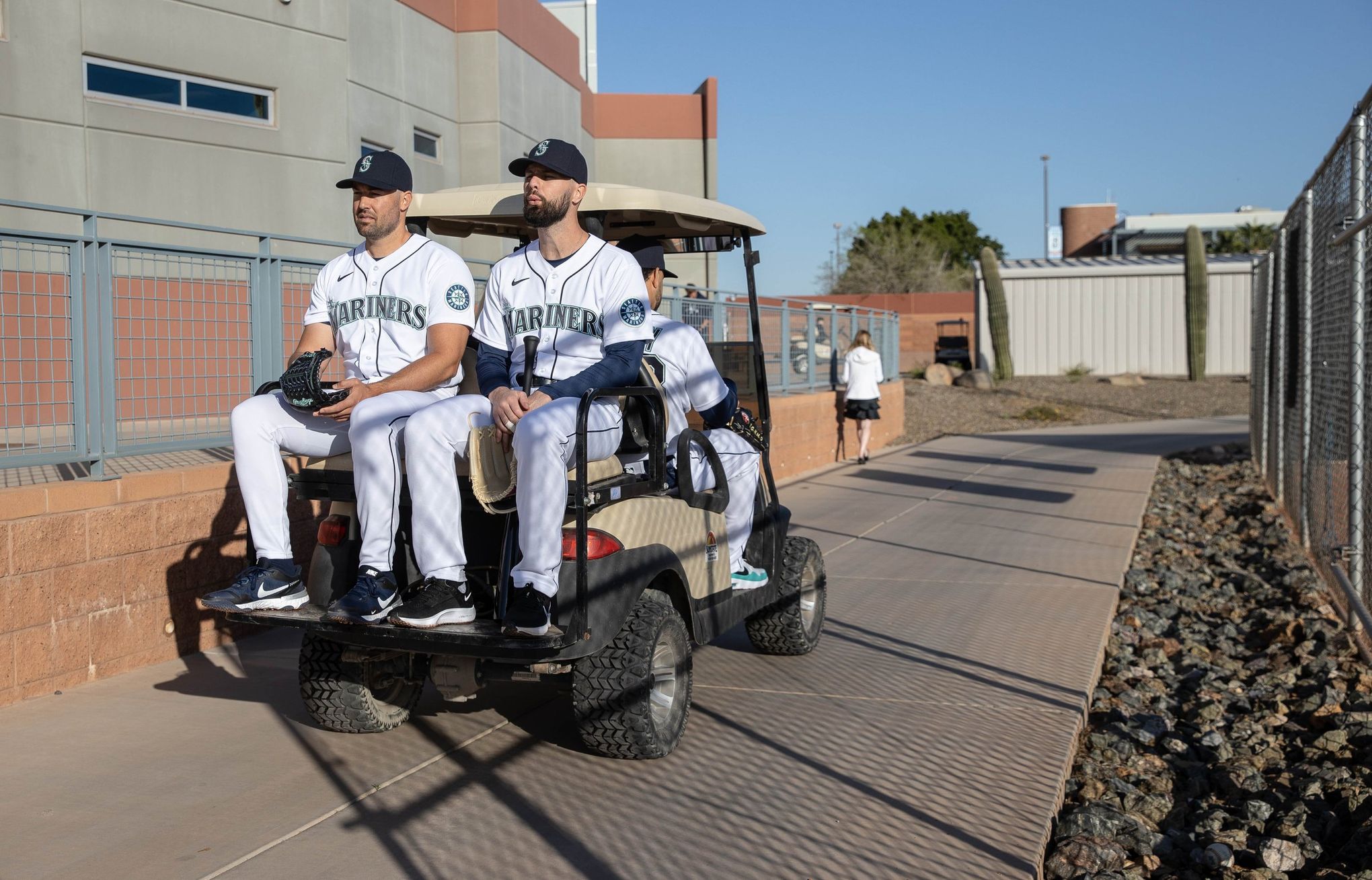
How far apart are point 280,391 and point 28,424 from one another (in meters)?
1.51

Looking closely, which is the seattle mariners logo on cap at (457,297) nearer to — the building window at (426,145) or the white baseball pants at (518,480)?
the white baseball pants at (518,480)

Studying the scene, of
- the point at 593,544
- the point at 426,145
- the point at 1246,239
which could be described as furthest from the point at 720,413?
the point at 1246,239

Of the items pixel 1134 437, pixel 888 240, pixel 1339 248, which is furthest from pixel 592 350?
pixel 888 240

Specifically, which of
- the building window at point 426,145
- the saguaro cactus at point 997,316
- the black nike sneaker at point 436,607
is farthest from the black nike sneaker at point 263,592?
the saguaro cactus at point 997,316

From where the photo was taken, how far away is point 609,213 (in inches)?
227

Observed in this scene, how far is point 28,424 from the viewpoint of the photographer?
17.7 ft

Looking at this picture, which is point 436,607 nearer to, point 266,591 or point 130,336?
point 266,591

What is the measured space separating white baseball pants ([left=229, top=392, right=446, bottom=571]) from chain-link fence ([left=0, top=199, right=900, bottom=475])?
128 cm

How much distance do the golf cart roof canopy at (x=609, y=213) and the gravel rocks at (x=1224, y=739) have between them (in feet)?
9.15

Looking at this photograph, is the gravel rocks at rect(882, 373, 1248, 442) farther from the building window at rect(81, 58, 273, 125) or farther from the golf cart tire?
the golf cart tire

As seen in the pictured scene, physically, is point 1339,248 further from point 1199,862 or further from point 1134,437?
point 1134,437

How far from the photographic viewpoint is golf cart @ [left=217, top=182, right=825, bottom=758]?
4047mm

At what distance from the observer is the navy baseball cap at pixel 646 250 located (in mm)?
5832

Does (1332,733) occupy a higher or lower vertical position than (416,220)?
lower
